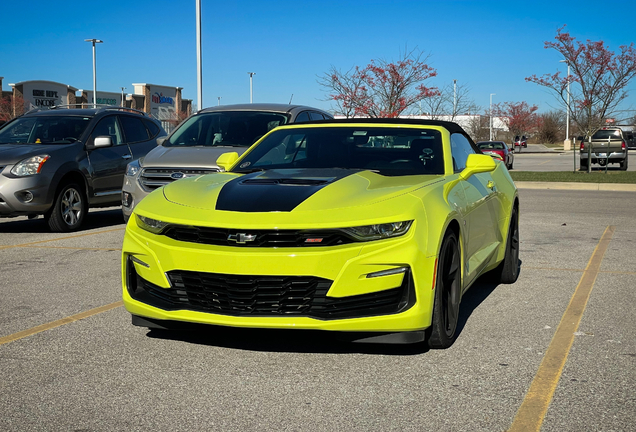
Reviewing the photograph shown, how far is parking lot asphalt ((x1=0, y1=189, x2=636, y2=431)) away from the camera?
3.62 m

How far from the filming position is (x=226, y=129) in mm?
10789

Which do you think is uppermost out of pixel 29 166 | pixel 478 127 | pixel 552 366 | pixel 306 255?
pixel 478 127

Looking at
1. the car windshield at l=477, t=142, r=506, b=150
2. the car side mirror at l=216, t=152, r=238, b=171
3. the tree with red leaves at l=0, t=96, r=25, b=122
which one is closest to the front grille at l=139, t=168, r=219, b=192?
the car side mirror at l=216, t=152, r=238, b=171

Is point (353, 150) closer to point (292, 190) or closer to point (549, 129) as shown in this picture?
point (292, 190)

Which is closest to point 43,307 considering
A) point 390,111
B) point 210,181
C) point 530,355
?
point 210,181

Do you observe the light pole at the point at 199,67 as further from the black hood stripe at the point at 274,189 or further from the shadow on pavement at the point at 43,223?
the black hood stripe at the point at 274,189

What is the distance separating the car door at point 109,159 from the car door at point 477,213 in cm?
674

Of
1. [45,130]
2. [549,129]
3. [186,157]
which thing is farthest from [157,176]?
[549,129]

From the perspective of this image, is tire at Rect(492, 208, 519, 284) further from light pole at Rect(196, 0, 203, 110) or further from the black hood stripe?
light pole at Rect(196, 0, 203, 110)

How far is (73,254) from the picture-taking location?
29.0 feet

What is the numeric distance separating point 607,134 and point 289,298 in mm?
31618

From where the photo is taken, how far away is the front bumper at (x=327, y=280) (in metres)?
4.25

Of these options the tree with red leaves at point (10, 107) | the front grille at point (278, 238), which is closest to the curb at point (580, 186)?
the front grille at point (278, 238)

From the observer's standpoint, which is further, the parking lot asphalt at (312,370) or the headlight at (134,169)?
the headlight at (134,169)
